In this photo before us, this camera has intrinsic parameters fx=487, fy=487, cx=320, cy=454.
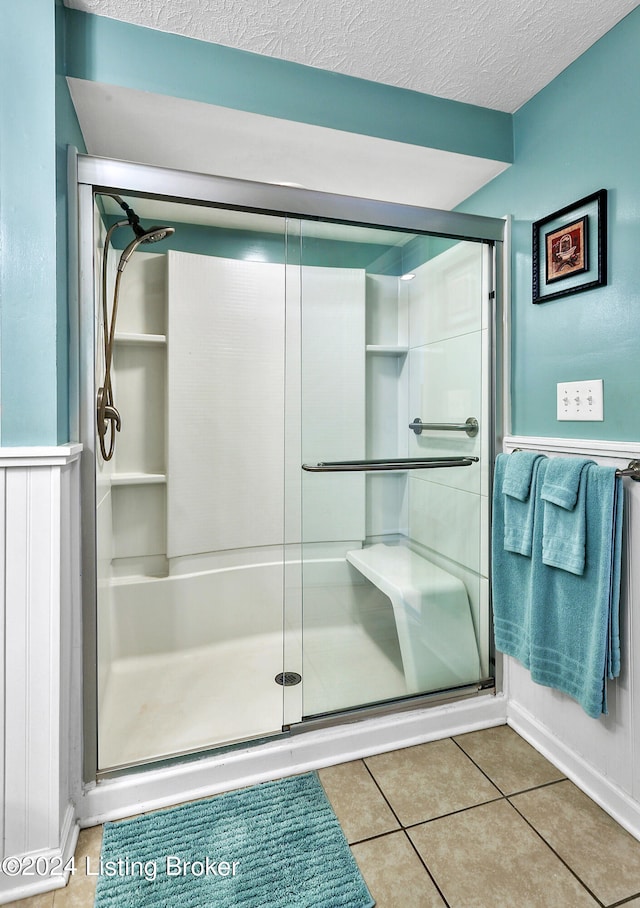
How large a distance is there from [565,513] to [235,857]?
1.31 m

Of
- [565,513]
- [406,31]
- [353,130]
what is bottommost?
[565,513]

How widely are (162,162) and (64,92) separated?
518 mm

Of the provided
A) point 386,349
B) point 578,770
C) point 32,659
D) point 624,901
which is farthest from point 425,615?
point 32,659

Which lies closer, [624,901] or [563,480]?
[624,901]

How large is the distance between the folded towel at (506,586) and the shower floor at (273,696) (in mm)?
391

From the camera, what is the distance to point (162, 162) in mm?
1860

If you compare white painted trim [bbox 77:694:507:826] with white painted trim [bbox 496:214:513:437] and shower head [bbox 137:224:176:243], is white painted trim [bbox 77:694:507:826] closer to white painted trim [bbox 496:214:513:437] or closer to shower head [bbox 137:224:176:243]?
white painted trim [bbox 496:214:513:437]

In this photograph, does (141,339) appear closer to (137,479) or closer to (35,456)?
(137,479)

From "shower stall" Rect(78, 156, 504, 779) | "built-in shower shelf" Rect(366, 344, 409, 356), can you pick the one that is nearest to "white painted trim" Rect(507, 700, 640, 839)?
"shower stall" Rect(78, 156, 504, 779)

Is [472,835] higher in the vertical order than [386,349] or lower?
lower

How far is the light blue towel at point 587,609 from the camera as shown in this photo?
1.36 m

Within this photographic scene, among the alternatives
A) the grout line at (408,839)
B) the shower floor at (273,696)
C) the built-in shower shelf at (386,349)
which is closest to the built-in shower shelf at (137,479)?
the shower floor at (273,696)

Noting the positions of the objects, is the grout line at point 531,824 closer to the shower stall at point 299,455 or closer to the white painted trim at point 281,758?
the white painted trim at point 281,758

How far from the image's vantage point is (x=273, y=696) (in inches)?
76.7
